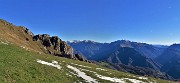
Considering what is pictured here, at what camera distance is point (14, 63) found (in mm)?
45625

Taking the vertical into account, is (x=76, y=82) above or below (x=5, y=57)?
below

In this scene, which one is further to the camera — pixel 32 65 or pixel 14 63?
pixel 32 65

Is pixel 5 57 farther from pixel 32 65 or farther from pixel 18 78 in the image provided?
pixel 18 78

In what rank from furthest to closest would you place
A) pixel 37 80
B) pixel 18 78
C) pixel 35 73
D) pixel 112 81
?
pixel 112 81
pixel 35 73
pixel 37 80
pixel 18 78

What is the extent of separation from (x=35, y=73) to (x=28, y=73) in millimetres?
1817

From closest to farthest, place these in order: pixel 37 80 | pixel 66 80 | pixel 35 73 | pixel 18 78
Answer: pixel 18 78, pixel 37 80, pixel 35 73, pixel 66 80

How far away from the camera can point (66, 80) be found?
47312 millimetres

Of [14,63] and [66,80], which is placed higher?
[14,63]

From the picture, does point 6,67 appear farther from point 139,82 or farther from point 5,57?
point 139,82

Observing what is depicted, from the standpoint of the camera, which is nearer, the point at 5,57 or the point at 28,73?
the point at 28,73

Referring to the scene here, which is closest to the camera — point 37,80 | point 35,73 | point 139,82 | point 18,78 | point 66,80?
point 18,78

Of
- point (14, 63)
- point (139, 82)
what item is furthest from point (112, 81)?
point (14, 63)

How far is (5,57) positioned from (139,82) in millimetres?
32870

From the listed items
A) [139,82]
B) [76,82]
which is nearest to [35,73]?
[76,82]
